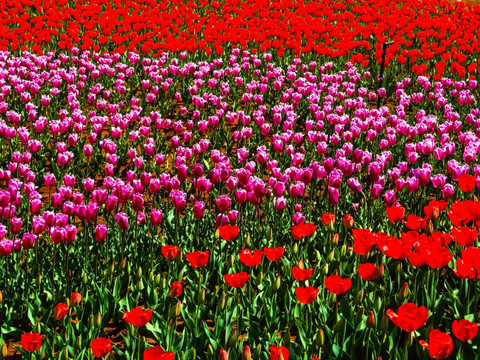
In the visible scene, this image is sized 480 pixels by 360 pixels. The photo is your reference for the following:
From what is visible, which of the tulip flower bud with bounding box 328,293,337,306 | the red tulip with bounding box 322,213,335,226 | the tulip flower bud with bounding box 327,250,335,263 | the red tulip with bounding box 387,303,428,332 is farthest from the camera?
the red tulip with bounding box 322,213,335,226

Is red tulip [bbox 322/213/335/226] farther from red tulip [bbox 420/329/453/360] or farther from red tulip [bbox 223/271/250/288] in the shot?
red tulip [bbox 420/329/453/360]

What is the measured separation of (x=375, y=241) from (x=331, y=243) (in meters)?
0.68

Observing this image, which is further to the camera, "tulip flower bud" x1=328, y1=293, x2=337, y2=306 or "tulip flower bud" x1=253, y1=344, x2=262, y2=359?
"tulip flower bud" x1=328, y1=293, x2=337, y2=306

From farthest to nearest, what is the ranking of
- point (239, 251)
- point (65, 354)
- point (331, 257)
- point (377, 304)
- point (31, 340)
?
point (239, 251) < point (331, 257) < point (377, 304) < point (65, 354) < point (31, 340)

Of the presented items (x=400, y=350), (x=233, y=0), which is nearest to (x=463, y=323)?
(x=400, y=350)

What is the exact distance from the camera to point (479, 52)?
10.9m

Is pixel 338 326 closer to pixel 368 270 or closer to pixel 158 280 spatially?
pixel 368 270

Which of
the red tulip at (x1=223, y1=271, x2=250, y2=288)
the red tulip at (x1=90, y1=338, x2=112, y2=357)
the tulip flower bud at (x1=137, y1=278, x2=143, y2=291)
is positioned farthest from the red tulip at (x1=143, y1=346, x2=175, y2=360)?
the tulip flower bud at (x1=137, y1=278, x2=143, y2=291)

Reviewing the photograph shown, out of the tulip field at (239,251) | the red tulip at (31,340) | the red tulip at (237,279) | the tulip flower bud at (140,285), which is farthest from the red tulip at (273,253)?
the red tulip at (31,340)

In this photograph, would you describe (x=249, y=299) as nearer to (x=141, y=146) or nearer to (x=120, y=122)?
(x=120, y=122)

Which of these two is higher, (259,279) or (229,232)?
(229,232)

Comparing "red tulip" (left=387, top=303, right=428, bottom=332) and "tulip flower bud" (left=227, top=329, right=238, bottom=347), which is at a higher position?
"red tulip" (left=387, top=303, right=428, bottom=332)

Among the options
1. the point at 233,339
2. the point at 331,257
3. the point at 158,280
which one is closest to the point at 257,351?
the point at 233,339

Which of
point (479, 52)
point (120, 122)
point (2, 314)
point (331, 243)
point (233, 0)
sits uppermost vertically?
point (233, 0)
